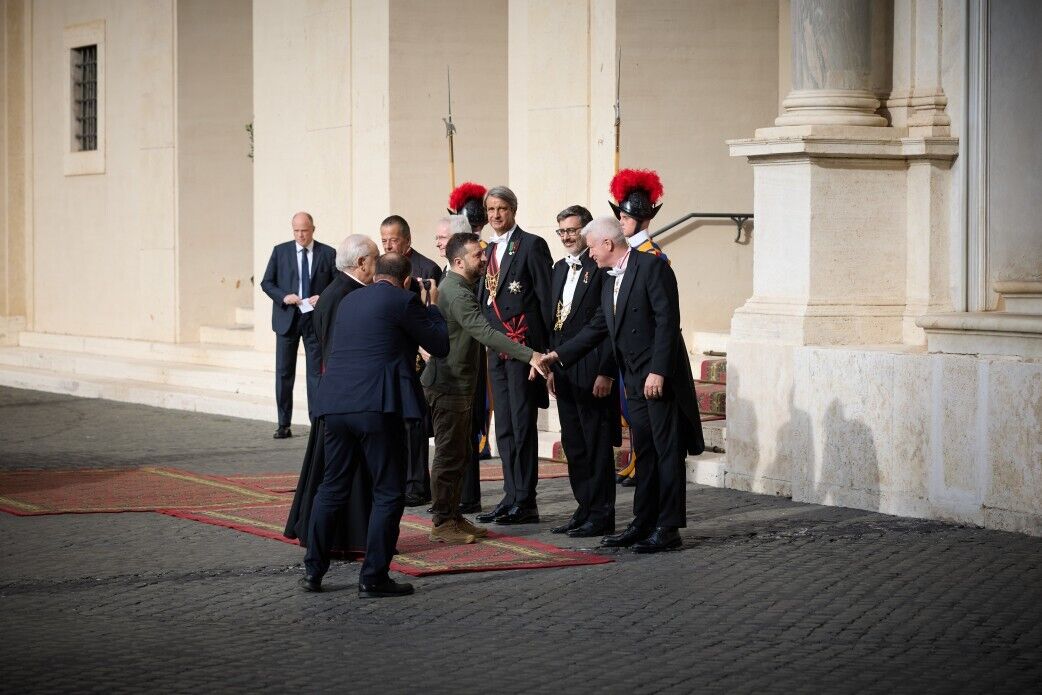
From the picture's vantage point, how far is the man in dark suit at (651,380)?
923cm

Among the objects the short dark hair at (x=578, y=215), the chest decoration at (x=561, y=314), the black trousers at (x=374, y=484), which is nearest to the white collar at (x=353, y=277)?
the black trousers at (x=374, y=484)

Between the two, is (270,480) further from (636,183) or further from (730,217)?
(730,217)

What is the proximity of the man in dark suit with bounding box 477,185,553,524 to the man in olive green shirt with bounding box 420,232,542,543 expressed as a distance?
73cm

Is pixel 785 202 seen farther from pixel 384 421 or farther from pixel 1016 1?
pixel 384 421

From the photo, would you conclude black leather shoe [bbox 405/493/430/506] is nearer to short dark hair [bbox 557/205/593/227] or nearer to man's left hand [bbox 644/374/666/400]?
short dark hair [bbox 557/205/593/227]

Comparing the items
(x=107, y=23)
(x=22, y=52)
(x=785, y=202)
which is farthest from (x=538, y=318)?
(x=22, y=52)

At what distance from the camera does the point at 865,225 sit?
11.3m

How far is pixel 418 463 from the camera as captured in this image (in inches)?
436

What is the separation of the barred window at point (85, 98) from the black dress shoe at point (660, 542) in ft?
51.3

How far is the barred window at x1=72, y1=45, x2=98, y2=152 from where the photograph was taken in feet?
76.0

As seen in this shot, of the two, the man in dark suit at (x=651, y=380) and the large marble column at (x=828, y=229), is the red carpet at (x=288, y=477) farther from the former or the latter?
the man in dark suit at (x=651, y=380)

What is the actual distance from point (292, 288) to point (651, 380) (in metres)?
6.21

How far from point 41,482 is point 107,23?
11527 mm

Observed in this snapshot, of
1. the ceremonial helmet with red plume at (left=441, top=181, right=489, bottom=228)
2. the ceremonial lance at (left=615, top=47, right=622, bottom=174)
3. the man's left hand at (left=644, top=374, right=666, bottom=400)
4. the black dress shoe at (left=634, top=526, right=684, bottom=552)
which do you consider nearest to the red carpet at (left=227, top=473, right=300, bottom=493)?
the ceremonial helmet with red plume at (left=441, top=181, right=489, bottom=228)
